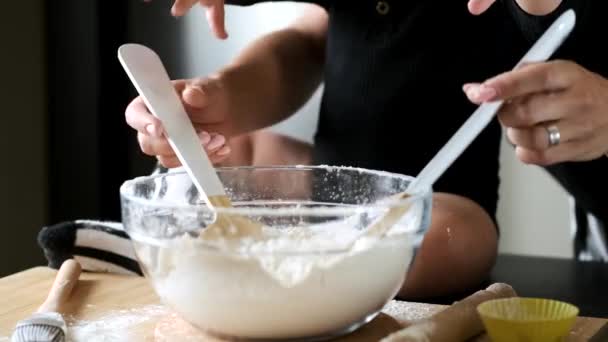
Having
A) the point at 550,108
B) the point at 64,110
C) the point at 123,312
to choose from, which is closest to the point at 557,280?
the point at 550,108

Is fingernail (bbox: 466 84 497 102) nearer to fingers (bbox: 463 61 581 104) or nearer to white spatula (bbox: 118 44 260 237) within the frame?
fingers (bbox: 463 61 581 104)

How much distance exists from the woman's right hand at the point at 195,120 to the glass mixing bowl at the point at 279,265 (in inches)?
3.8

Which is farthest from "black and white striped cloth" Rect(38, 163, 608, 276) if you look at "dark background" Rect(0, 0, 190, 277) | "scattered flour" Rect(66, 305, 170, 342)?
"dark background" Rect(0, 0, 190, 277)

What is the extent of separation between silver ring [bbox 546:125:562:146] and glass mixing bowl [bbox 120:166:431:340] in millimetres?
100

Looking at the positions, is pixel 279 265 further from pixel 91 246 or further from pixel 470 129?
pixel 91 246

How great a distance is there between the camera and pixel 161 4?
1401 millimetres

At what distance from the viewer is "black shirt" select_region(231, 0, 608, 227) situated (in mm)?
960

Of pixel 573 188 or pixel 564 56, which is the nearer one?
pixel 564 56

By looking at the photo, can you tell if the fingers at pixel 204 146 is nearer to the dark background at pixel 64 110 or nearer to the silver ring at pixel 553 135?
the silver ring at pixel 553 135

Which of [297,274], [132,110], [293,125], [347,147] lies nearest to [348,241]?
[297,274]

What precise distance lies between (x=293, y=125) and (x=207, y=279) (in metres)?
0.92

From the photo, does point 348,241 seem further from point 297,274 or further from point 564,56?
point 564,56

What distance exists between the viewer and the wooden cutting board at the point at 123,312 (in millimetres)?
542

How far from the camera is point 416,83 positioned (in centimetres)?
97
